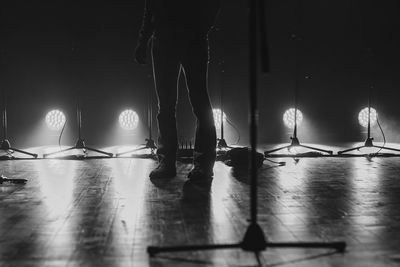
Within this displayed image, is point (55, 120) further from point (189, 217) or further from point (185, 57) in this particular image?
point (189, 217)

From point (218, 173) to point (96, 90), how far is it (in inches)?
143

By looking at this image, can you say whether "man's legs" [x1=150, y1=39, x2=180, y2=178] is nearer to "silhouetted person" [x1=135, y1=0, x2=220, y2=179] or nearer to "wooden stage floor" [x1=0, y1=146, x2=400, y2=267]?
"silhouetted person" [x1=135, y1=0, x2=220, y2=179]

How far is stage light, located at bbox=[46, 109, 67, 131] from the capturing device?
242 inches

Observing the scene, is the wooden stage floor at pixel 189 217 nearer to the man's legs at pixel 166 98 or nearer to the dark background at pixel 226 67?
the man's legs at pixel 166 98

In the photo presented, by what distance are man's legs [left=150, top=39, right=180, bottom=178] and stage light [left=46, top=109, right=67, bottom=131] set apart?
375 centimetres

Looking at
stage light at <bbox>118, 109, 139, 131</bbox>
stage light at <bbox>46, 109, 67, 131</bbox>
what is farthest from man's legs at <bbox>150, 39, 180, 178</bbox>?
stage light at <bbox>46, 109, 67, 131</bbox>

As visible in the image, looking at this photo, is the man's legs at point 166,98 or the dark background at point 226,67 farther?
the dark background at point 226,67

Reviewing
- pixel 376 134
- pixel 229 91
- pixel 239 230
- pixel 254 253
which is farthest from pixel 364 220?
pixel 376 134

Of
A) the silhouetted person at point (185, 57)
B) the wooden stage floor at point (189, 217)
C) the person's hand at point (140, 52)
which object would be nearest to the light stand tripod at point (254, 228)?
the wooden stage floor at point (189, 217)

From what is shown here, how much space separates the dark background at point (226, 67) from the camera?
19.9ft

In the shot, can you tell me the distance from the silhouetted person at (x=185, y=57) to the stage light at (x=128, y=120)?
356 centimetres

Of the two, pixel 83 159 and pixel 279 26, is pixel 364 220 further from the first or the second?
pixel 279 26

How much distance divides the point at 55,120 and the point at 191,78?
4.06 metres

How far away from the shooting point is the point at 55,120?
6188 mm
